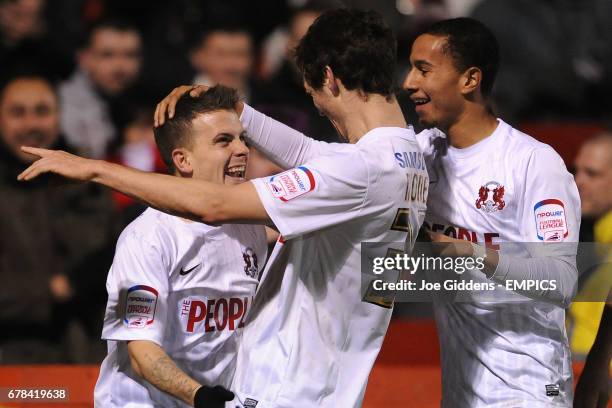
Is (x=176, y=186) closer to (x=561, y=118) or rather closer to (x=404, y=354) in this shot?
(x=404, y=354)

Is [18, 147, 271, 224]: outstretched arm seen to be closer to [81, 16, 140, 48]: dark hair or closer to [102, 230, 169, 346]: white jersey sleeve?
[102, 230, 169, 346]: white jersey sleeve

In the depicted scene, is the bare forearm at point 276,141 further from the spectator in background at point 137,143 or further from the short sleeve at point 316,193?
the spectator in background at point 137,143

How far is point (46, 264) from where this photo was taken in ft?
22.6

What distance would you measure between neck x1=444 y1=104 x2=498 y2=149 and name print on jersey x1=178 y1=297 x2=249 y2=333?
1105 millimetres

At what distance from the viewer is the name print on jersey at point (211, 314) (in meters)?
4.30

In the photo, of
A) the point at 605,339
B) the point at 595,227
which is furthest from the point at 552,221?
the point at 595,227

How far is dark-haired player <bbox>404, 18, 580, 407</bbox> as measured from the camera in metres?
4.20

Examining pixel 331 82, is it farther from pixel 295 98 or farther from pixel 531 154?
pixel 295 98

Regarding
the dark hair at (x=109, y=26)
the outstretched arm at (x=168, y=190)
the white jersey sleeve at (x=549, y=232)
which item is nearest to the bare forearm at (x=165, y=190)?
the outstretched arm at (x=168, y=190)

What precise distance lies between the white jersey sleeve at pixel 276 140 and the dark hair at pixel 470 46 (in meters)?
0.65

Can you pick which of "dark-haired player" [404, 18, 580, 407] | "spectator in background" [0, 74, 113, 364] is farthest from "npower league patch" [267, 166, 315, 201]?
"spectator in background" [0, 74, 113, 364]

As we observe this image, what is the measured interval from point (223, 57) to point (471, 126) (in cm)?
471

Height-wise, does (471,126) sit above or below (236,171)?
above

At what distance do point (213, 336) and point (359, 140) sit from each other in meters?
0.98
